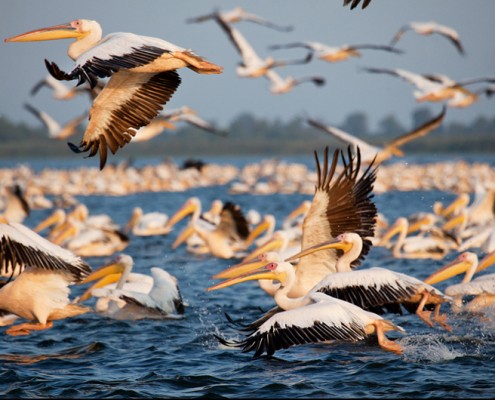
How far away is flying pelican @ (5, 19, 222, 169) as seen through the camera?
17.8ft

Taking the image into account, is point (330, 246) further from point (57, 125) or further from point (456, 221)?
point (57, 125)

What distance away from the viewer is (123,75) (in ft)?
19.6

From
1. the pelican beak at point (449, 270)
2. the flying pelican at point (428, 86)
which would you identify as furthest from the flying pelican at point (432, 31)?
the pelican beak at point (449, 270)

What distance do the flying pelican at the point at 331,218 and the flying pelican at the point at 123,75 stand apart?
4.67 ft

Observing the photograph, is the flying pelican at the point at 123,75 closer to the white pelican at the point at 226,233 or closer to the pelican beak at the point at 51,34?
the pelican beak at the point at 51,34

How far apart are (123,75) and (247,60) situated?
12044mm

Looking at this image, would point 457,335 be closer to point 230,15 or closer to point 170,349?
point 170,349

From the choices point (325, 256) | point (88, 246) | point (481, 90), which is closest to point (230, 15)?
point (481, 90)

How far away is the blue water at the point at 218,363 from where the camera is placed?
5367 mm

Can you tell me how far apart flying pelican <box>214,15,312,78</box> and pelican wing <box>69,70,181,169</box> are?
1167cm

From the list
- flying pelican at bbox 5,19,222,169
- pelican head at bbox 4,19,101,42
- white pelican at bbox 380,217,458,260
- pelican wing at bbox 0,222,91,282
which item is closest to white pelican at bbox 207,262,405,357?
flying pelican at bbox 5,19,222,169

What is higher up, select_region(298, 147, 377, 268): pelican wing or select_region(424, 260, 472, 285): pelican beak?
select_region(298, 147, 377, 268): pelican wing

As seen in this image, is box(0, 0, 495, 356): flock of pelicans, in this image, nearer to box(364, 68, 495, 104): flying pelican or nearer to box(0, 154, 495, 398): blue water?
box(0, 154, 495, 398): blue water

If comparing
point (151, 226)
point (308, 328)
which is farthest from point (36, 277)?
point (151, 226)
